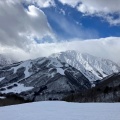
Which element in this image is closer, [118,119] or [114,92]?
[118,119]

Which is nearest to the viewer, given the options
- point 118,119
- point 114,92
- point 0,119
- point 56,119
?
point 118,119

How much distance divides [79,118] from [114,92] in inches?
6533

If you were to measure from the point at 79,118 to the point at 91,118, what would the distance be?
4.79 feet

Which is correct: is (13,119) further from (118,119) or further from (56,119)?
(118,119)

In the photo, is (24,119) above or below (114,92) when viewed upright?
below

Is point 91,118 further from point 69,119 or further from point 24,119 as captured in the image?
point 24,119

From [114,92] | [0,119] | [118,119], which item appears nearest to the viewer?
[118,119]

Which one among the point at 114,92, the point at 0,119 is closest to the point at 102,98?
the point at 114,92

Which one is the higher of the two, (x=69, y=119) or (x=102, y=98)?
(x=102, y=98)

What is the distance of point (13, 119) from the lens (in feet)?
115

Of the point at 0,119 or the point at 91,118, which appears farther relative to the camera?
the point at 0,119

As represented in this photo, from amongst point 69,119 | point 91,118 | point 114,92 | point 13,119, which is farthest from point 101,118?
point 114,92

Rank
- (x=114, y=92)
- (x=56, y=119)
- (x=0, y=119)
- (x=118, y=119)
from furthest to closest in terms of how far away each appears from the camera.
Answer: (x=114, y=92) → (x=0, y=119) → (x=56, y=119) → (x=118, y=119)

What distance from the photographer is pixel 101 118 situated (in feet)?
107
